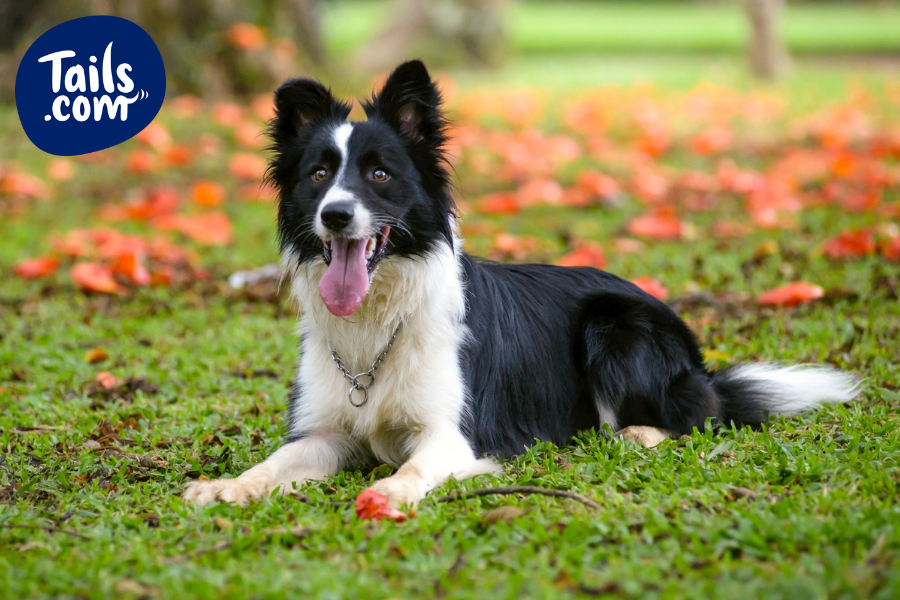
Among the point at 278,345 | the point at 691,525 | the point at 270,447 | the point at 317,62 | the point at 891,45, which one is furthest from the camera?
the point at 891,45

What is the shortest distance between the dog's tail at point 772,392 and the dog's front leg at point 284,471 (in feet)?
5.74

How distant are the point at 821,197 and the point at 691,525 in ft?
20.9

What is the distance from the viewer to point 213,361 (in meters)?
5.23

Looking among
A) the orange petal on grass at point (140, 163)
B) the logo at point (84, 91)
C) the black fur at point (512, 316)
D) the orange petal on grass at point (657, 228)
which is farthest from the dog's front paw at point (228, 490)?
the orange petal on grass at point (140, 163)

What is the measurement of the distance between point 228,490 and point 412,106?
1.72 meters

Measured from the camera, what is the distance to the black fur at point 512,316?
3602mm

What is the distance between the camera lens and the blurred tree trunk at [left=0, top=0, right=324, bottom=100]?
1115 cm

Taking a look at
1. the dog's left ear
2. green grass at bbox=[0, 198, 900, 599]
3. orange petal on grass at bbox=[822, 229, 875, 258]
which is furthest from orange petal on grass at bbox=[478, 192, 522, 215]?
the dog's left ear

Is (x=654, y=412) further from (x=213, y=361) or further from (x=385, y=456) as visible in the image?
(x=213, y=361)

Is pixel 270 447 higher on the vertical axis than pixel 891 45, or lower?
lower

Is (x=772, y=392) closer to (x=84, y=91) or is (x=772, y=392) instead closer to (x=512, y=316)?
(x=512, y=316)

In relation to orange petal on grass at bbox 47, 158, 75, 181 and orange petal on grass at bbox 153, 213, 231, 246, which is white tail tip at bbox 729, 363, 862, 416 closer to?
orange petal on grass at bbox 153, 213, 231, 246

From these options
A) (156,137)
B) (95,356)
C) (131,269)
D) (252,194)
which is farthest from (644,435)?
(156,137)

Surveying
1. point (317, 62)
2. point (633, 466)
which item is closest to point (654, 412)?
point (633, 466)
